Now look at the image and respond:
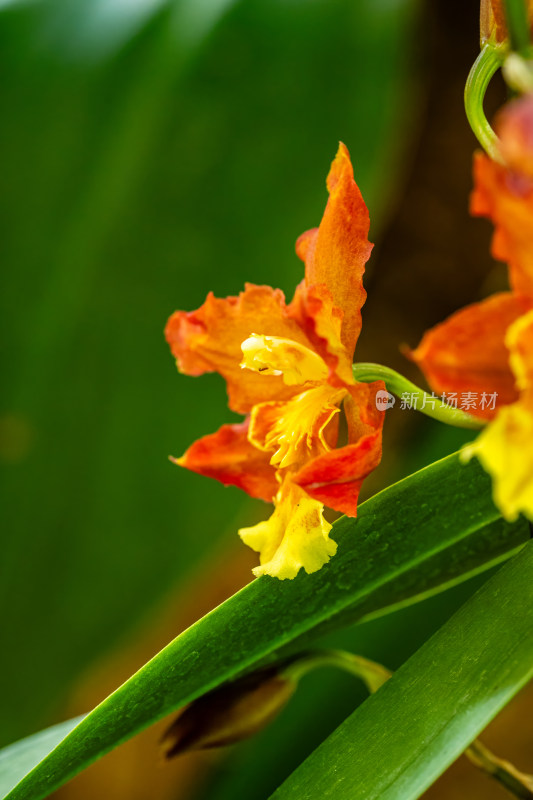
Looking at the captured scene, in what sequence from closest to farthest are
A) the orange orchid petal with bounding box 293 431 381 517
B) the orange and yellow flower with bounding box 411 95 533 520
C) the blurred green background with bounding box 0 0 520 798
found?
the orange and yellow flower with bounding box 411 95 533 520 < the orange orchid petal with bounding box 293 431 381 517 < the blurred green background with bounding box 0 0 520 798

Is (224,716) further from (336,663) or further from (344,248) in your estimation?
(344,248)

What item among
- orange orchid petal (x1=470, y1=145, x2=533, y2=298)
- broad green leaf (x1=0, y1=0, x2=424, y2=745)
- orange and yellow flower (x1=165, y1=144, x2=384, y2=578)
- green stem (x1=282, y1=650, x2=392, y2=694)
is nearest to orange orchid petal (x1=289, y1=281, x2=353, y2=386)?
orange and yellow flower (x1=165, y1=144, x2=384, y2=578)

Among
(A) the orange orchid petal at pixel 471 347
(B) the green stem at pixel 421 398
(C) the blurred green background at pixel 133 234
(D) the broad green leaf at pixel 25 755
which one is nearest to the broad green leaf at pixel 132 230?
(C) the blurred green background at pixel 133 234

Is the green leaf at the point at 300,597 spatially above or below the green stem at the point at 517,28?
below

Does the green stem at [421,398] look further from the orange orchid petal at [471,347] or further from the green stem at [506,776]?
the green stem at [506,776]

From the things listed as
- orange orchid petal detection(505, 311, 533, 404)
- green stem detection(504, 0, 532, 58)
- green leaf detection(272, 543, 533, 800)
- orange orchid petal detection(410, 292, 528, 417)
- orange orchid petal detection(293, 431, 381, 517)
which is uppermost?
green stem detection(504, 0, 532, 58)

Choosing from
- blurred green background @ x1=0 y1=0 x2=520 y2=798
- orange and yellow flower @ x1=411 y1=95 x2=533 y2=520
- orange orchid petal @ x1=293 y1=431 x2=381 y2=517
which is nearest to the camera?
orange and yellow flower @ x1=411 y1=95 x2=533 y2=520

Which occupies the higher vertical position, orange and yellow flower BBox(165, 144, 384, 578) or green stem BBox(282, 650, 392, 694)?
orange and yellow flower BBox(165, 144, 384, 578)

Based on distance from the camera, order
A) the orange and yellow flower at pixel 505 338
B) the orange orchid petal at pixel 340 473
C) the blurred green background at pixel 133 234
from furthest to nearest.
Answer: the blurred green background at pixel 133 234 < the orange orchid petal at pixel 340 473 < the orange and yellow flower at pixel 505 338

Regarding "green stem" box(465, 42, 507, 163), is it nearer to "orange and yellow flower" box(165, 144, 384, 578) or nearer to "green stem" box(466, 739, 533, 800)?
"orange and yellow flower" box(165, 144, 384, 578)
